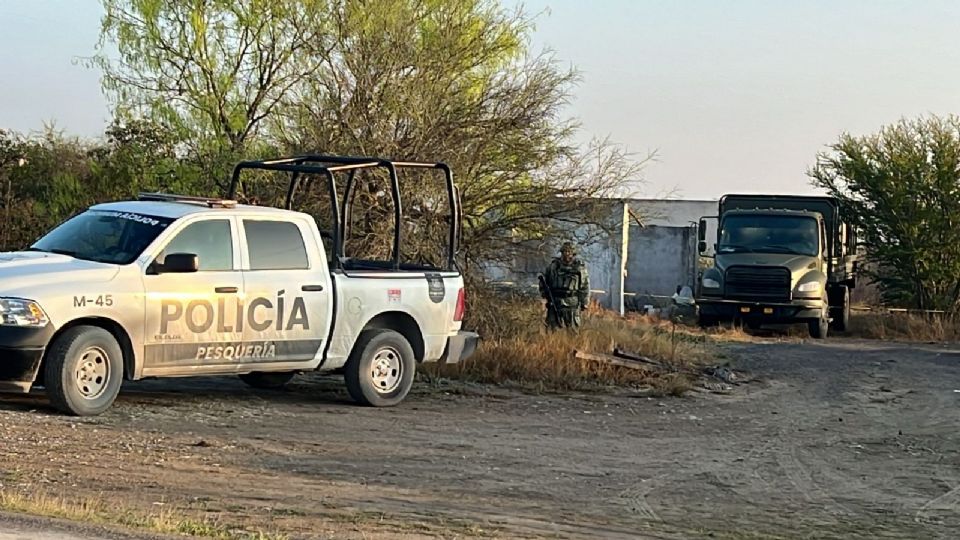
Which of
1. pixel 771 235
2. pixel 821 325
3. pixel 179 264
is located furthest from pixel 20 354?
pixel 771 235

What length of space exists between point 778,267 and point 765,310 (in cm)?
90

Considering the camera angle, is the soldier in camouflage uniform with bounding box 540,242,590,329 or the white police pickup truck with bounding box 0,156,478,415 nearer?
the white police pickup truck with bounding box 0,156,478,415

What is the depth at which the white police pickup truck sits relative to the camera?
10672 mm

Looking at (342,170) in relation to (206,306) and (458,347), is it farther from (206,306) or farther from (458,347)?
(206,306)

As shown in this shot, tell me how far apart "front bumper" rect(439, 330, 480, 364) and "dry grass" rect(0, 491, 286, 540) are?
20.2 ft

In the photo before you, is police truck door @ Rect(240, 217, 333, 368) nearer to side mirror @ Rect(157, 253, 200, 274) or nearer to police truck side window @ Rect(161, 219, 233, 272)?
police truck side window @ Rect(161, 219, 233, 272)

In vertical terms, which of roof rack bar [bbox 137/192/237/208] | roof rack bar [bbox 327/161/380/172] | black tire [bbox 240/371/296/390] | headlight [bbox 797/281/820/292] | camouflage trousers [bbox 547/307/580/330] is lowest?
black tire [bbox 240/371/296/390]

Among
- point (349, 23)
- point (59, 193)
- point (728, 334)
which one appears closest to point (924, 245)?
point (728, 334)

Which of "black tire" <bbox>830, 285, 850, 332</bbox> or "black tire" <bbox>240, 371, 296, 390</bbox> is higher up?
"black tire" <bbox>830, 285, 850, 332</bbox>

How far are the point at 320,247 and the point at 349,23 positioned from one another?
312 inches

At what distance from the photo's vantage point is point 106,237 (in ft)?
38.2

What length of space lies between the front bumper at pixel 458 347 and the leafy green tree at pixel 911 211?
18.6m

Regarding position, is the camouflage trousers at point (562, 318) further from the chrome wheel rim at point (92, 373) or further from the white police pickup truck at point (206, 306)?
the chrome wheel rim at point (92, 373)

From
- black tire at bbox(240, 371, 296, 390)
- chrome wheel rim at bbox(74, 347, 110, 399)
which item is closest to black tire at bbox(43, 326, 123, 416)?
chrome wheel rim at bbox(74, 347, 110, 399)
